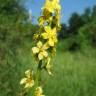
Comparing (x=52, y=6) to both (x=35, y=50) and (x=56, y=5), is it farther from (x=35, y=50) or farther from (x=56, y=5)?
(x=35, y=50)

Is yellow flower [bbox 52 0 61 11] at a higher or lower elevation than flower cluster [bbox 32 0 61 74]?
higher

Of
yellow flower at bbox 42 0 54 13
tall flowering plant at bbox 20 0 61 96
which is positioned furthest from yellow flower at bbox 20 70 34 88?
yellow flower at bbox 42 0 54 13

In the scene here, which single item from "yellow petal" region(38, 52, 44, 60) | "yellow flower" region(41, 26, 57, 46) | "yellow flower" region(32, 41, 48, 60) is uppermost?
"yellow flower" region(41, 26, 57, 46)

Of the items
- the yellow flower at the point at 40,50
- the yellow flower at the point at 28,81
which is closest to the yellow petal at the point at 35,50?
the yellow flower at the point at 40,50

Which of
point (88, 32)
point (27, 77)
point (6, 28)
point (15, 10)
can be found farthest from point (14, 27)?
point (88, 32)

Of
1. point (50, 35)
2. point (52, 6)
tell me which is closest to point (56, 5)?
point (52, 6)

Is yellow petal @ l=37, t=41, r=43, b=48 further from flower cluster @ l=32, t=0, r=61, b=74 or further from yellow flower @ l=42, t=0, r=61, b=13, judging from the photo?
yellow flower @ l=42, t=0, r=61, b=13

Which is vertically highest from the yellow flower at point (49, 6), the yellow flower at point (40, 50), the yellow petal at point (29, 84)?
the yellow flower at point (49, 6)

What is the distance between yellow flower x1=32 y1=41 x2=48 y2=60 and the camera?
6.29 ft

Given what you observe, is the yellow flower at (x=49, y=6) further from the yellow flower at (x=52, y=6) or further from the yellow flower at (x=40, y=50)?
the yellow flower at (x=40, y=50)

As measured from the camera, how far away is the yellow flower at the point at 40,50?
75.4 inches

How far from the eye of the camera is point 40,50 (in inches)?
77.0

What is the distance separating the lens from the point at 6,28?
837 centimetres

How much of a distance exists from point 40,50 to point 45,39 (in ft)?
0.20
